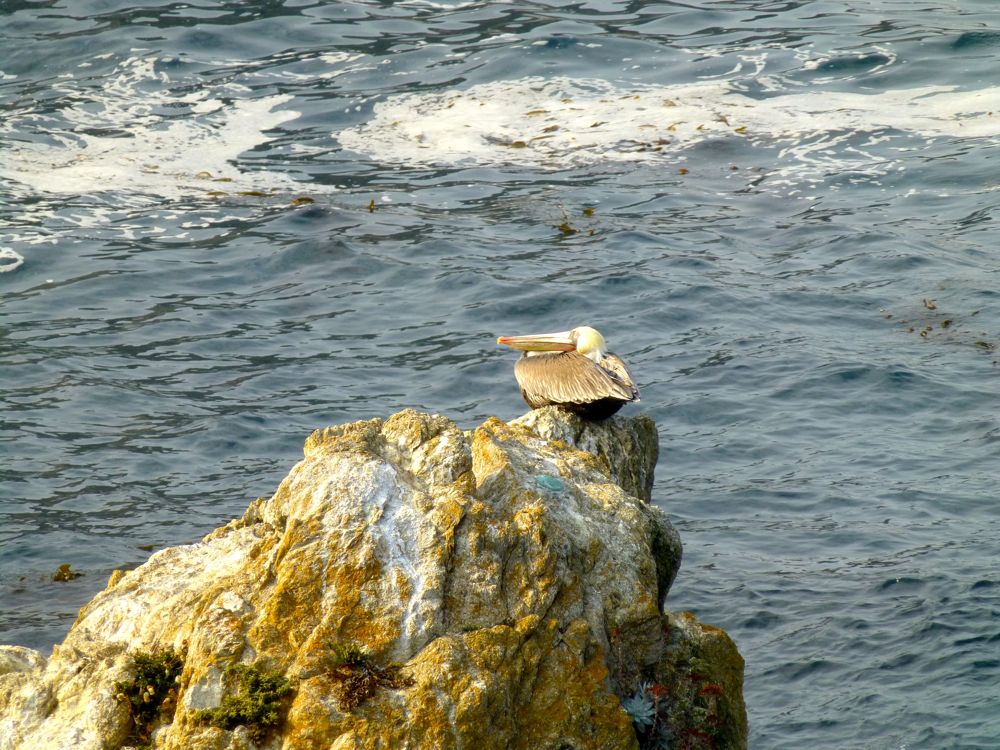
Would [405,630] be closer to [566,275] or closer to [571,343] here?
[571,343]

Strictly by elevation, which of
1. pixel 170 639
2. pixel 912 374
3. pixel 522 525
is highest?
pixel 522 525

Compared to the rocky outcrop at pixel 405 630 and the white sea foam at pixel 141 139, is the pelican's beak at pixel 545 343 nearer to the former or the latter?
the rocky outcrop at pixel 405 630

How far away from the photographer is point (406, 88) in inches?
950

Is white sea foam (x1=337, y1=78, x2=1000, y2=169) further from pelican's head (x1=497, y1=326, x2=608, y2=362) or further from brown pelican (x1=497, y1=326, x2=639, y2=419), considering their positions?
brown pelican (x1=497, y1=326, x2=639, y2=419)

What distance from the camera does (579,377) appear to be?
8.02 meters

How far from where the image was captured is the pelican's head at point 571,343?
8.91 m

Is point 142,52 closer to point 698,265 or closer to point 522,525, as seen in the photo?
point 698,265

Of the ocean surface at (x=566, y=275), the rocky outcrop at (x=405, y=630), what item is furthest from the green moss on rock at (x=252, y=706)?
the ocean surface at (x=566, y=275)

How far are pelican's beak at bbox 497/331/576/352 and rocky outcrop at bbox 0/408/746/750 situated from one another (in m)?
2.84

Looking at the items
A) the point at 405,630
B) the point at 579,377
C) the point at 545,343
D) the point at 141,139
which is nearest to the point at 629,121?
the point at 141,139

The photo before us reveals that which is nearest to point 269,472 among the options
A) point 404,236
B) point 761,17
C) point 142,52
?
point 404,236

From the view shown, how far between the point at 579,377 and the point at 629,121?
15.7 meters

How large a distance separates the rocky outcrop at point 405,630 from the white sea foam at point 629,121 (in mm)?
16078

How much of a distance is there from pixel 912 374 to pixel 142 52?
17.2 m
